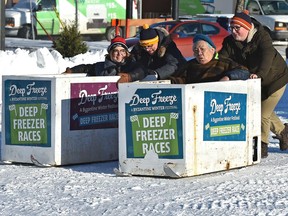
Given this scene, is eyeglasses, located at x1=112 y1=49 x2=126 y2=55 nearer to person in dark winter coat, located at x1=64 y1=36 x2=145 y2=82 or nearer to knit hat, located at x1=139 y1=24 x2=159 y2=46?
person in dark winter coat, located at x1=64 y1=36 x2=145 y2=82

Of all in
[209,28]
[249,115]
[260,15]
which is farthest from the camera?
[260,15]

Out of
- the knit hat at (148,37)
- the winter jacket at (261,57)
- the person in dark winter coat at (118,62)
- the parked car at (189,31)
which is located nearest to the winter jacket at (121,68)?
the person in dark winter coat at (118,62)

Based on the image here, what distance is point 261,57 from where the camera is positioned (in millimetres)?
8945

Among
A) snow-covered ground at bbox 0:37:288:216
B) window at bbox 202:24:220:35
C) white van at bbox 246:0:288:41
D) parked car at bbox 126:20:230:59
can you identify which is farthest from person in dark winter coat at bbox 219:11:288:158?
white van at bbox 246:0:288:41

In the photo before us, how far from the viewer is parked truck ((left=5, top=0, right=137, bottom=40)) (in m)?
33.7

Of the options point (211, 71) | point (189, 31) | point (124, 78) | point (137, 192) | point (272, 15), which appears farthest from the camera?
point (272, 15)

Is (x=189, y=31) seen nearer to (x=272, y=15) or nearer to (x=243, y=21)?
(x=272, y=15)

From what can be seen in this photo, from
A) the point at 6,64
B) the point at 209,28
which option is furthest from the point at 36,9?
the point at 6,64

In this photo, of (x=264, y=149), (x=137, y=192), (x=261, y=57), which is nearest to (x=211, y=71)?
(x=261, y=57)

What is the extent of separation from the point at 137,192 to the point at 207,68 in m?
1.63

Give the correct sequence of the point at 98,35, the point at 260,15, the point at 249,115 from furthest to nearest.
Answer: the point at 98,35
the point at 260,15
the point at 249,115

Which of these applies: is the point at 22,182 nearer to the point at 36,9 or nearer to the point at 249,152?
the point at 249,152

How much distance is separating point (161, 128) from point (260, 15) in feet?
86.1

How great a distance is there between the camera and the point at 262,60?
892 cm
